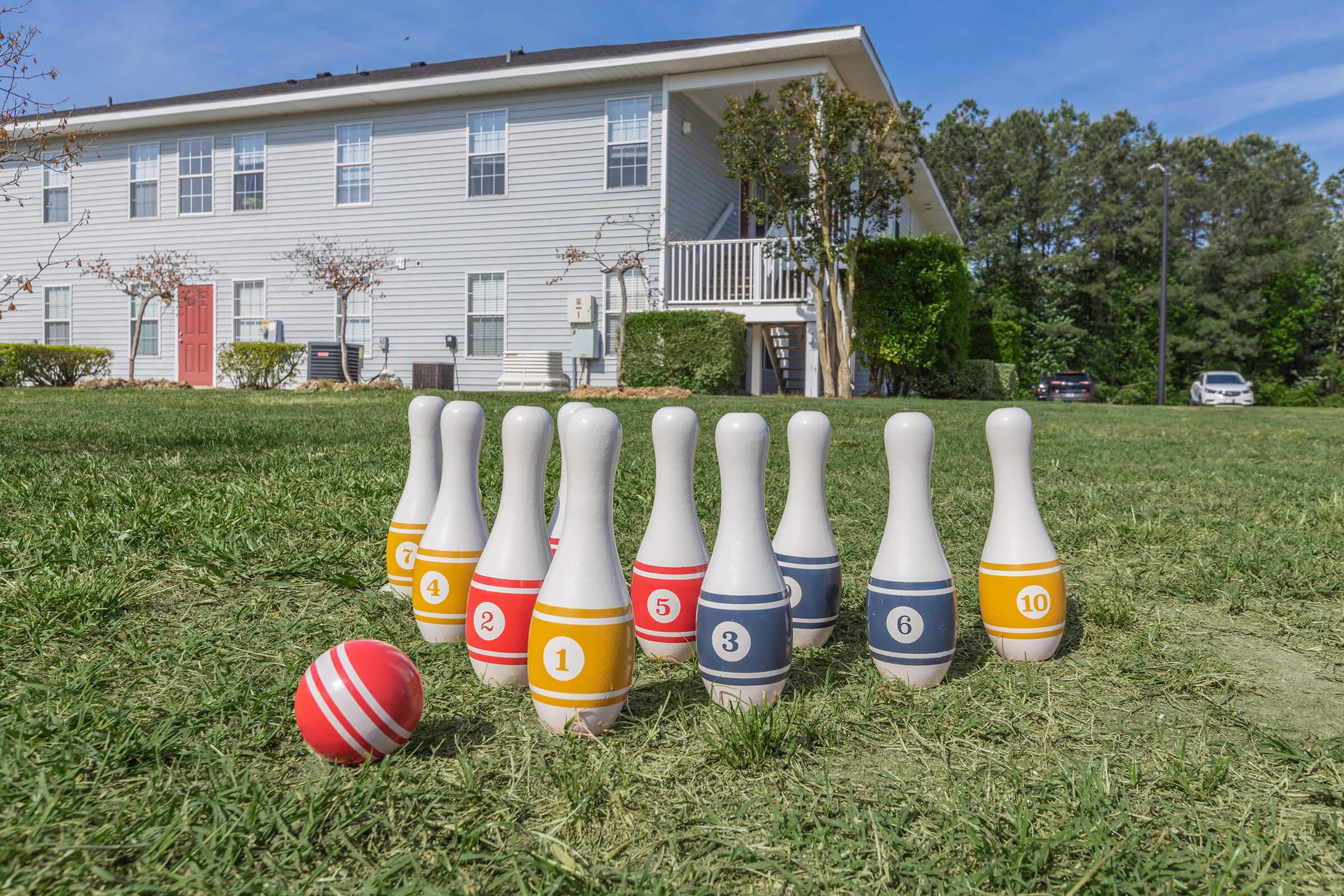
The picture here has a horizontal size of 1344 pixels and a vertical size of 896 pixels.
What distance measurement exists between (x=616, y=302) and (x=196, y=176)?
10462mm

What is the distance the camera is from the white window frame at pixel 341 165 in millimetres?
18219

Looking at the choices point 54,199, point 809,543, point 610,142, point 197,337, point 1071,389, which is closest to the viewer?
point 809,543

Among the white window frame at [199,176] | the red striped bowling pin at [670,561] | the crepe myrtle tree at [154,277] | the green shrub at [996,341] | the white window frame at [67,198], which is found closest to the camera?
the red striped bowling pin at [670,561]

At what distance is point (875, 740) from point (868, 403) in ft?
32.3

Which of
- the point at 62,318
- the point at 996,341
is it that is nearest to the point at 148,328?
the point at 62,318

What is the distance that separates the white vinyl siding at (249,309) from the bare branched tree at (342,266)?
941mm

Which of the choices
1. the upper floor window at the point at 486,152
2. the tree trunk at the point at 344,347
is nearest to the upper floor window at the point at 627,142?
the upper floor window at the point at 486,152

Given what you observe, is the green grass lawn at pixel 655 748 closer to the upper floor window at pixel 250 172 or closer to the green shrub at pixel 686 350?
the green shrub at pixel 686 350

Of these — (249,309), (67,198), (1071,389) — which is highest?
(67,198)

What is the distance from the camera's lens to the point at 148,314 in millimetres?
20141

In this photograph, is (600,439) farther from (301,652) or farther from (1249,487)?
(1249,487)

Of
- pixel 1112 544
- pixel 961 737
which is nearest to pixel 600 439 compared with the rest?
pixel 961 737

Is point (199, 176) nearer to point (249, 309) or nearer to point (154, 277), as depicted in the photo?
point (154, 277)

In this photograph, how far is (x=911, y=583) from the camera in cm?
187
